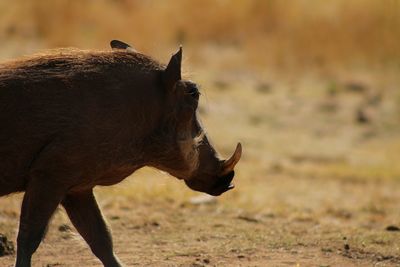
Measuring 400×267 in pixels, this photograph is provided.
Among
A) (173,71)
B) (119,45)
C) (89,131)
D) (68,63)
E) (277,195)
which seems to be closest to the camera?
(89,131)

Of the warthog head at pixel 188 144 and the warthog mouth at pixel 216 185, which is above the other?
the warthog head at pixel 188 144

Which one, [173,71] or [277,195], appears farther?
[277,195]

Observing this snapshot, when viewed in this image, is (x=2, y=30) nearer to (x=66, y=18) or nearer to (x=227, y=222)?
(x=66, y=18)

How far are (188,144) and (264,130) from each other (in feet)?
29.6

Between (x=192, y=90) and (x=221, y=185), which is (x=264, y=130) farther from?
(x=192, y=90)

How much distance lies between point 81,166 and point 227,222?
2.89m

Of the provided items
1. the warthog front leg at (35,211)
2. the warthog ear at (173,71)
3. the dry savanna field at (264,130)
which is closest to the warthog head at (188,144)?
the warthog ear at (173,71)

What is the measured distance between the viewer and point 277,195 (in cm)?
1130

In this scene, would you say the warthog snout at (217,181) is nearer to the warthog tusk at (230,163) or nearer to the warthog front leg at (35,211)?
the warthog tusk at (230,163)

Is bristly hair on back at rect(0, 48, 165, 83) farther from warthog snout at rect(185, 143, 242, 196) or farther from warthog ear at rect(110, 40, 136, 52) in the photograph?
warthog snout at rect(185, 143, 242, 196)

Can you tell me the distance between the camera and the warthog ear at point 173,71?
6.20m

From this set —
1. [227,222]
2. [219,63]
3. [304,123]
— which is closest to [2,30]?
[219,63]

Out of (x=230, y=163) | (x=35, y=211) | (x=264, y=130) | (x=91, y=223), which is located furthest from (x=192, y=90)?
(x=264, y=130)

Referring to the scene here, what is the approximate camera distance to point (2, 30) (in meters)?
17.4
